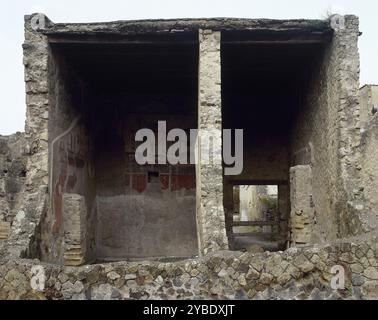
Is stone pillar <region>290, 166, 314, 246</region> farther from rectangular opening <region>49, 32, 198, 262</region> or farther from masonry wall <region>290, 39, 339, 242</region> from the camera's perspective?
rectangular opening <region>49, 32, 198, 262</region>

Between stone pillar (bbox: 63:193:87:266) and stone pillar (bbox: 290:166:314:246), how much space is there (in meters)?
3.45

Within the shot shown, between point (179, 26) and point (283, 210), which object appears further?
point (283, 210)

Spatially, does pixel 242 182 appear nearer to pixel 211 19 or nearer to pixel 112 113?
pixel 112 113

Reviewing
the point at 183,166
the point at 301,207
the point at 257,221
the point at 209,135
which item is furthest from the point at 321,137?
the point at 257,221

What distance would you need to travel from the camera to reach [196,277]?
13.3 ft

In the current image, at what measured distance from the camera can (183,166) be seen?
360 inches

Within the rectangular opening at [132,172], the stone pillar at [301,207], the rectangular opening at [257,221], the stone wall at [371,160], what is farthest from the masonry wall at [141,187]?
the stone wall at [371,160]

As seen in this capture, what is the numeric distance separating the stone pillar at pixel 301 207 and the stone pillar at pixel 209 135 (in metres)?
2.04

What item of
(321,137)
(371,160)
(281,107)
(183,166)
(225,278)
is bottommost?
(225,278)

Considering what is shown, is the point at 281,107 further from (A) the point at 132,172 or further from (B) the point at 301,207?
(A) the point at 132,172

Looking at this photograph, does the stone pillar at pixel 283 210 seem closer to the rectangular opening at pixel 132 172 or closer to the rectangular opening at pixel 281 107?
the rectangular opening at pixel 281 107

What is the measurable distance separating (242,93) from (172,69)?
72.0 inches

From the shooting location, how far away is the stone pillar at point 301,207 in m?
7.40

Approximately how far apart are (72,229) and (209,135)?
8.67ft
